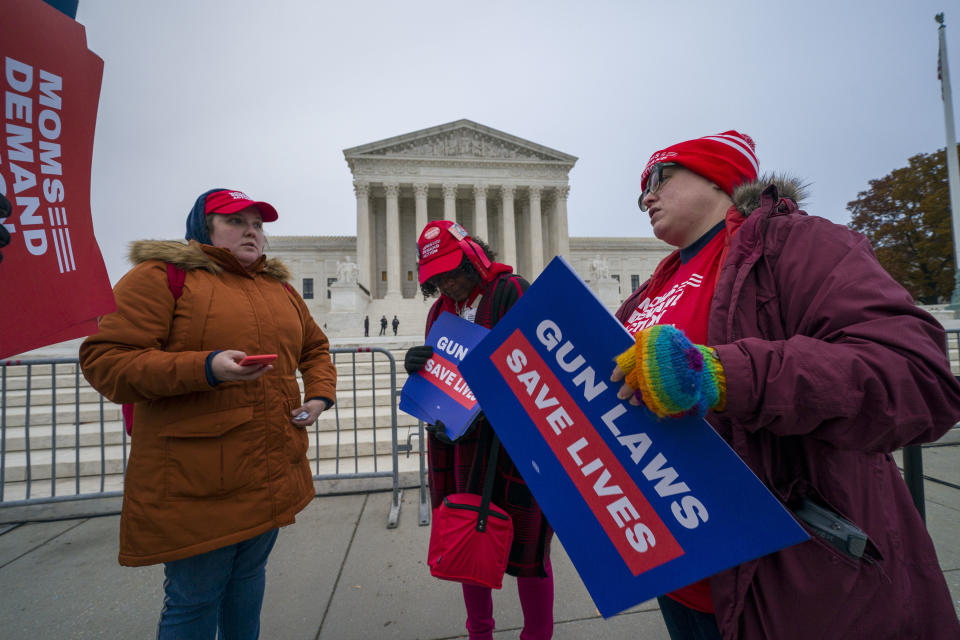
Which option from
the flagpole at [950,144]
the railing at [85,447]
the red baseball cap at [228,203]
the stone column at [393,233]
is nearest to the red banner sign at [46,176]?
the red baseball cap at [228,203]

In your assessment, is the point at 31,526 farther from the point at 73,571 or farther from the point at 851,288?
the point at 851,288

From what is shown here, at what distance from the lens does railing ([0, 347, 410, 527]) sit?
11.7 ft

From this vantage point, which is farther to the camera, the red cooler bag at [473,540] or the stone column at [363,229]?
the stone column at [363,229]

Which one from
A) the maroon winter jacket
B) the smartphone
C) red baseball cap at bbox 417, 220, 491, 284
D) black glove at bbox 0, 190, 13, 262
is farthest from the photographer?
red baseball cap at bbox 417, 220, 491, 284

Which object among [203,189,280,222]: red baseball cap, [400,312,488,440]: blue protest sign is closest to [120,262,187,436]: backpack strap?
[203,189,280,222]: red baseball cap

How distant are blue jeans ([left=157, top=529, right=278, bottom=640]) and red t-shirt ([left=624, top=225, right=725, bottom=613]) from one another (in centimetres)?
168

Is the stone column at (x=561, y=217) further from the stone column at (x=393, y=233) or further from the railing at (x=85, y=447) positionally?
the railing at (x=85, y=447)

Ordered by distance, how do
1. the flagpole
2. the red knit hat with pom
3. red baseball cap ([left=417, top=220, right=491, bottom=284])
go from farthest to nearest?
1. the flagpole
2. red baseball cap ([left=417, top=220, right=491, bottom=284])
3. the red knit hat with pom

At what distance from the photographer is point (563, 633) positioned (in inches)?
84.4

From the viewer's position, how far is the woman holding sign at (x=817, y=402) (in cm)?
77

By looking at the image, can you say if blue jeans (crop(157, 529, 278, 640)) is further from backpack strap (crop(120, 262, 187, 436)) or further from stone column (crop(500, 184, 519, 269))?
stone column (crop(500, 184, 519, 269))

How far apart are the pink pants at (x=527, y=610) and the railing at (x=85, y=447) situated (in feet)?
5.56

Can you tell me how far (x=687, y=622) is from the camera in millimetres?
1226

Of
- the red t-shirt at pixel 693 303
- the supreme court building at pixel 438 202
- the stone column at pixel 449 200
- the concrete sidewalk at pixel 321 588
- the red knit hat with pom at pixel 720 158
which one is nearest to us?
the red t-shirt at pixel 693 303
